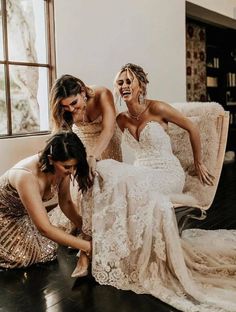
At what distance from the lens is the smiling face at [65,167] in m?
1.99

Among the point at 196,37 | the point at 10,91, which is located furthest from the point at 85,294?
the point at 196,37

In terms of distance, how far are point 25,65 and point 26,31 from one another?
0.91 feet

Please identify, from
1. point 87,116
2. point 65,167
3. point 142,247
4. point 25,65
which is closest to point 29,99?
point 25,65

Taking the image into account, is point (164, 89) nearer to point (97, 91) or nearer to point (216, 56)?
point (97, 91)

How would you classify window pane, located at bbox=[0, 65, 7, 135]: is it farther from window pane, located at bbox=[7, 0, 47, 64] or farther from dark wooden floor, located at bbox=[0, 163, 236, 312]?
dark wooden floor, located at bbox=[0, 163, 236, 312]

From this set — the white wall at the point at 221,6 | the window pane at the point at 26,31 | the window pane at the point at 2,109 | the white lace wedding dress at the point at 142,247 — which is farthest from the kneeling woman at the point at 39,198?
Answer: the white wall at the point at 221,6

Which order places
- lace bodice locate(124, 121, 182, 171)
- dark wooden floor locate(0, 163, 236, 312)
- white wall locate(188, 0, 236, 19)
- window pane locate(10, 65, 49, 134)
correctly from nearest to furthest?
dark wooden floor locate(0, 163, 236, 312) → lace bodice locate(124, 121, 182, 171) → window pane locate(10, 65, 49, 134) → white wall locate(188, 0, 236, 19)

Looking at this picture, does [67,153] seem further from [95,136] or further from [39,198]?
[95,136]

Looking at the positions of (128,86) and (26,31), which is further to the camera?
(26,31)

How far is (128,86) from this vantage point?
254 cm

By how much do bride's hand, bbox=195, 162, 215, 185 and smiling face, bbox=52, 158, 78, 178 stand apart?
2.95 feet

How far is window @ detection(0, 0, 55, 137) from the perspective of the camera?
3163 millimetres

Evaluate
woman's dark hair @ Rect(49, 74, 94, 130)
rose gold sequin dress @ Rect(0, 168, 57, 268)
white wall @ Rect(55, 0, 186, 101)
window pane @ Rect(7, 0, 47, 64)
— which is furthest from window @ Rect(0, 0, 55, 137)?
rose gold sequin dress @ Rect(0, 168, 57, 268)

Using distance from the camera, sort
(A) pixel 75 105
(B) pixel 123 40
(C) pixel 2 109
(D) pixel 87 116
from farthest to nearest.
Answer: (B) pixel 123 40
(C) pixel 2 109
(D) pixel 87 116
(A) pixel 75 105
